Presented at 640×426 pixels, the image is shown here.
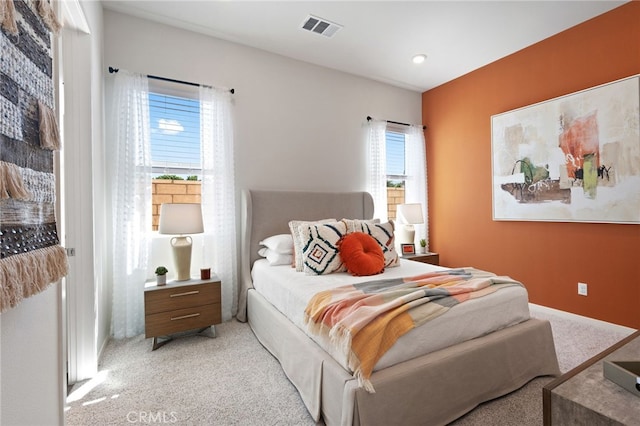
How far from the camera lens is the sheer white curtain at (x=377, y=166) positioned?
3.96m

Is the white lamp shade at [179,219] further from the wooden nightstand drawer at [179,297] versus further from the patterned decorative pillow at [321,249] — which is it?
the patterned decorative pillow at [321,249]

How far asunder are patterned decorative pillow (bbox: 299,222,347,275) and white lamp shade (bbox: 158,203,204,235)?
90 cm

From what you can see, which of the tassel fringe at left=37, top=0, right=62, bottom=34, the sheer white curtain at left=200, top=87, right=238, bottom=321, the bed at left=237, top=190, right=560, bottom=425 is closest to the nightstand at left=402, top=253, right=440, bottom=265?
the bed at left=237, top=190, right=560, bottom=425

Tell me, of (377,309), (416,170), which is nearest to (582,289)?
(416,170)

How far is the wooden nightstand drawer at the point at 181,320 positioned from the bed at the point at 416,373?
0.51 m

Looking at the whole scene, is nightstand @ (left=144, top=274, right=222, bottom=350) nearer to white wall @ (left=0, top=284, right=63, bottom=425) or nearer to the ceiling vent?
white wall @ (left=0, top=284, right=63, bottom=425)

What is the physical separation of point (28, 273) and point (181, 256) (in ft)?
5.73

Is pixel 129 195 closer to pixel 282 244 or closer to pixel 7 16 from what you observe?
pixel 282 244

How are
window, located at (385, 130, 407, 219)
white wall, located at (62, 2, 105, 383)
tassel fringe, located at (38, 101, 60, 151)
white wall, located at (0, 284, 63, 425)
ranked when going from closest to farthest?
white wall, located at (0, 284, 63, 425), tassel fringe, located at (38, 101, 60, 151), white wall, located at (62, 2, 105, 383), window, located at (385, 130, 407, 219)

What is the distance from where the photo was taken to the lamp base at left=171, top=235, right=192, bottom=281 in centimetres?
259

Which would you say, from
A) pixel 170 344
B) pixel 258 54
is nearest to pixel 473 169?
pixel 258 54

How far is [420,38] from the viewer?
122 inches

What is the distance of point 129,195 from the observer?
103 inches

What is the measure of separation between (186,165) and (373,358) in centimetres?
249
